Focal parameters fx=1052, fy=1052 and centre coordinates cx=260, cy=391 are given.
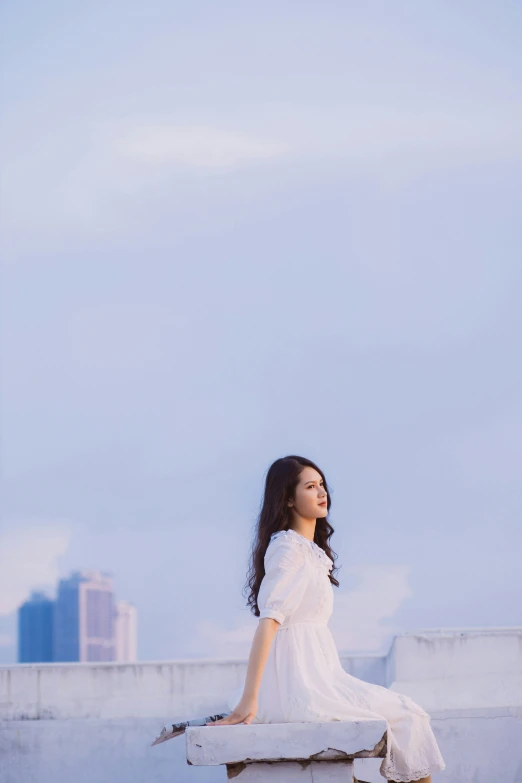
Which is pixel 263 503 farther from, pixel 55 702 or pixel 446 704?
pixel 55 702

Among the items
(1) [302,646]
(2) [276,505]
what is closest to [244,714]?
(1) [302,646]

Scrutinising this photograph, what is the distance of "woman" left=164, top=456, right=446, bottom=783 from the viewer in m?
3.71

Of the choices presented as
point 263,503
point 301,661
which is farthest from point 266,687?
point 263,503

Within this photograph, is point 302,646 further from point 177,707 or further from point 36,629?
point 36,629

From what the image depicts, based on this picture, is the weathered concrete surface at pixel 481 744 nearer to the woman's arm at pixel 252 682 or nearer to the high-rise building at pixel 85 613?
the woman's arm at pixel 252 682

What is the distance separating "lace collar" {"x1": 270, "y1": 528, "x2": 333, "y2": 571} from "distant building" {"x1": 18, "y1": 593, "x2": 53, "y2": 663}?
83632 mm

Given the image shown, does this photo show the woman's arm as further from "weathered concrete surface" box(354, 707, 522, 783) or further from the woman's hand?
"weathered concrete surface" box(354, 707, 522, 783)

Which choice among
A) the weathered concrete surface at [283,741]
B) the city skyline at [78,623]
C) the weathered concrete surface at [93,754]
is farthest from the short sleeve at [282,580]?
the city skyline at [78,623]

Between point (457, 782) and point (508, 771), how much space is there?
31cm

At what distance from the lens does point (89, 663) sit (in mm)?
7414

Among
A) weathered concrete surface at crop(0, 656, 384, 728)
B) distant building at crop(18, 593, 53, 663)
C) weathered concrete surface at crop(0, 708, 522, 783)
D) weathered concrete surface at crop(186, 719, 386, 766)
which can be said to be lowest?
distant building at crop(18, 593, 53, 663)

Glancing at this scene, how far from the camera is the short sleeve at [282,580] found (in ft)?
12.6

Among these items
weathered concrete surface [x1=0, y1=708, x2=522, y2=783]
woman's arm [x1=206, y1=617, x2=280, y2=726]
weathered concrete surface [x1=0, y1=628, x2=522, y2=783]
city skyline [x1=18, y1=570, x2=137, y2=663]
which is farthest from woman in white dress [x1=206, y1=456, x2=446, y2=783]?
city skyline [x1=18, y1=570, x2=137, y2=663]

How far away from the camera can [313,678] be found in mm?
3869
